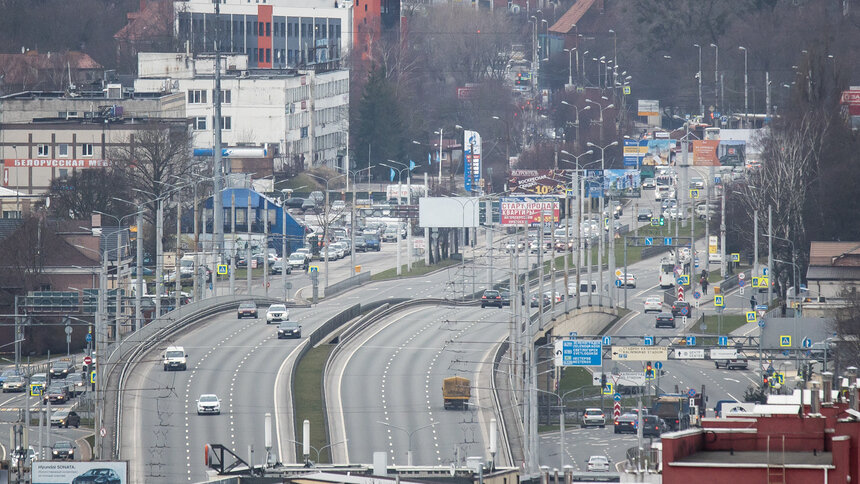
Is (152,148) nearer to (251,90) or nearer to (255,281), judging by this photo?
(255,281)

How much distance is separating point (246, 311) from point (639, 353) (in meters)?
21.8

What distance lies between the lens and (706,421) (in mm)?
19047

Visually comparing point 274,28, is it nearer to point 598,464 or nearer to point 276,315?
point 276,315

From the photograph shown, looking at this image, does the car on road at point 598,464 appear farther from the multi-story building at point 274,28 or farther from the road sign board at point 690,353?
the multi-story building at point 274,28

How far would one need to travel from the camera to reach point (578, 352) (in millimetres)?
70062

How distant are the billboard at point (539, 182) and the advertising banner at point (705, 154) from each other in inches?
353

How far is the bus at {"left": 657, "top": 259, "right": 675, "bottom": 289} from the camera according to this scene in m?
102

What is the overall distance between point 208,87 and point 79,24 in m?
37.7

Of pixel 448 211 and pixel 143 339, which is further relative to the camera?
pixel 448 211

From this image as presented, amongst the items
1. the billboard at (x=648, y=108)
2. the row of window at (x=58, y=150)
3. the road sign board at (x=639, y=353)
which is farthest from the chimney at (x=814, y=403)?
the billboard at (x=648, y=108)

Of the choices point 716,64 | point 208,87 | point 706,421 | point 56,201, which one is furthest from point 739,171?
point 706,421

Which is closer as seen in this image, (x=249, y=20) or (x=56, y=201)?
(x=56, y=201)

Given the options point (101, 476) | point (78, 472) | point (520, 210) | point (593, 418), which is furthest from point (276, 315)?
point (78, 472)

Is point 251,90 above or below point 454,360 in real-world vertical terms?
above
